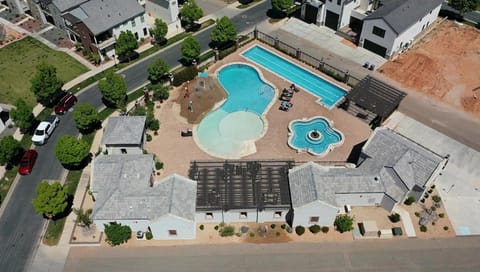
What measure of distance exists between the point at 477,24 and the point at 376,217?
62118mm

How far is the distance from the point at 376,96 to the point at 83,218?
163ft

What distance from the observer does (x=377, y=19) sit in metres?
76.2

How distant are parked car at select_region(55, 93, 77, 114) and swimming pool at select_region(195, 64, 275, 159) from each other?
23.4 metres

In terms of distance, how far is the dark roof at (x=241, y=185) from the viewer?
50.5m

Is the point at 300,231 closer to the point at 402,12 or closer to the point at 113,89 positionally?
the point at 113,89

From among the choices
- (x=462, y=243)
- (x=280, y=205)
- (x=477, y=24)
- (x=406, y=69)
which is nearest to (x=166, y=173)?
(x=280, y=205)

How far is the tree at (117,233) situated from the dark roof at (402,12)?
6054 cm

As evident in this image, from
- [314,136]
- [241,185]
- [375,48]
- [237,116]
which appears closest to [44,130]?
[237,116]

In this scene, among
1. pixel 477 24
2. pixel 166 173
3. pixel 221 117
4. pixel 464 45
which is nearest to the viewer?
pixel 166 173

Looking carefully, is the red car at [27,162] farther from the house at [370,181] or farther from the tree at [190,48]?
the house at [370,181]

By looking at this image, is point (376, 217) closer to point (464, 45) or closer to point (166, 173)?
point (166, 173)

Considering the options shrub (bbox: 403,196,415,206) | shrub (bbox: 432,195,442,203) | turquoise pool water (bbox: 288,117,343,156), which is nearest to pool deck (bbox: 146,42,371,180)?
turquoise pool water (bbox: 288,117,343,156)

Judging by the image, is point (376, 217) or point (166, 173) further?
point (166, 173)

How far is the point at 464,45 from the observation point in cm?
8244
